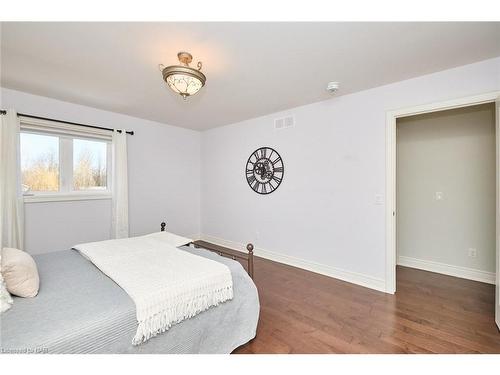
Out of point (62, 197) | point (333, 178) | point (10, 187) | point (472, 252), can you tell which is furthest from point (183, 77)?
point (472, 252)

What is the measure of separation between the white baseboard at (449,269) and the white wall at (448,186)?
0.15 feet

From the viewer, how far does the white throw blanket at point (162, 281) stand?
131 cm

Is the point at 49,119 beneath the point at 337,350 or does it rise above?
above

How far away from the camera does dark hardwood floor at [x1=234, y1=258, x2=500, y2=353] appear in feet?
5.73

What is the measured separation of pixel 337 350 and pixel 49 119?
4.11 meters

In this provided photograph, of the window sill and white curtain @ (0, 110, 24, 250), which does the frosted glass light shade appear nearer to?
white curtain @ (0, 110, 24, 250)

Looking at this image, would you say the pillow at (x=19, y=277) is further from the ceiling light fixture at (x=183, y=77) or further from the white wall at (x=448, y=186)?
the white wall at (x=448, y=186)

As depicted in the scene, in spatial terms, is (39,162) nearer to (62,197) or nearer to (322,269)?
(62,197)

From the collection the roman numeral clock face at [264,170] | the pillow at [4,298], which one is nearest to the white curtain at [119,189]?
the roman numeral clock face at [264,170]

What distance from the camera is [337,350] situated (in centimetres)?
170

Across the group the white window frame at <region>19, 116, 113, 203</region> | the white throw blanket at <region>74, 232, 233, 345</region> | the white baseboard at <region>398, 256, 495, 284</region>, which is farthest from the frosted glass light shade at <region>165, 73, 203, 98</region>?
the white baseboard at <region>398, 256, 495, 284</region>
